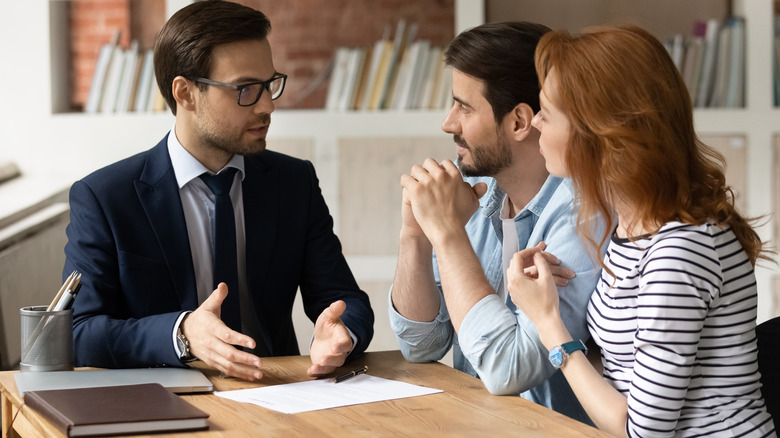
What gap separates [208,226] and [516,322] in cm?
83

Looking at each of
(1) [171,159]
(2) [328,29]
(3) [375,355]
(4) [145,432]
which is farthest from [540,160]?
(2) [328,29]

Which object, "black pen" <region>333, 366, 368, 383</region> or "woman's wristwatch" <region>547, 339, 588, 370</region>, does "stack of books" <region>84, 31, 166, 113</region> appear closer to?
"black pen" <region>333, 366, 368, 383</region>

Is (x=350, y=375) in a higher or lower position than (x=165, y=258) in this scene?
lower

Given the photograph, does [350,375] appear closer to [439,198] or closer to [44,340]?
[439,198]

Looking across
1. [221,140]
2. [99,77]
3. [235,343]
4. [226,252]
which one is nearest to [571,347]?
[235,343]

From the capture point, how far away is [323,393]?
1.50 meters

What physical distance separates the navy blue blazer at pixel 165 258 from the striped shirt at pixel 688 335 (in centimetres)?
66

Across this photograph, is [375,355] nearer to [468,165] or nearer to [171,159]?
[468,165]

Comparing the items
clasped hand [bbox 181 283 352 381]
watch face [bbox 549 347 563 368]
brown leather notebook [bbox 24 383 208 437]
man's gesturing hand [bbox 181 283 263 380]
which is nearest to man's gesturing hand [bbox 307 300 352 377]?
clasped hand [bbox 181 283 352 381]

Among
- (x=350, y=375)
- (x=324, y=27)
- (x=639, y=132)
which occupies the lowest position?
(x=350, y=375)

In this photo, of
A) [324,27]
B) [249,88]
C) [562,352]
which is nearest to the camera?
[562,352]

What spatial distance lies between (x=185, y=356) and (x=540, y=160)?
0.89m

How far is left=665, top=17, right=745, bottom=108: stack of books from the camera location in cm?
374

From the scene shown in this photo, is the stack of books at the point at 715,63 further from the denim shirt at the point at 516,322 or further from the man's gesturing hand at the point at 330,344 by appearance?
the man's gesturing hand at the point at 330,344
